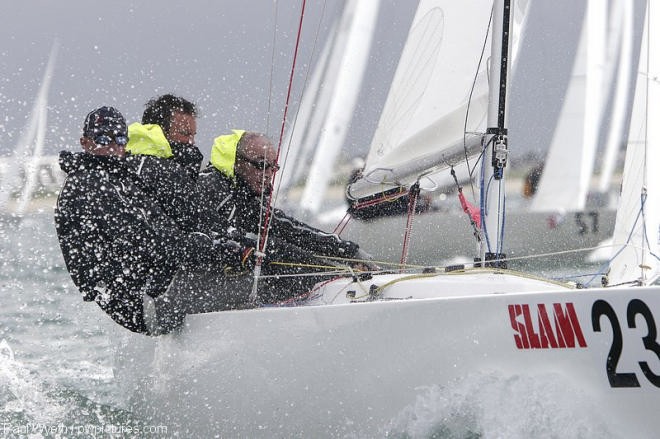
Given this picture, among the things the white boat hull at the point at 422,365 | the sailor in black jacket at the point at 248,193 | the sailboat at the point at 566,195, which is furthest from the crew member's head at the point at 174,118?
the sailboat at the point at 566,195

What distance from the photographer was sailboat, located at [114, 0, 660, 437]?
96.6 inches

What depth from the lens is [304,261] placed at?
3.56m

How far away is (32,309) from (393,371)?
4.64 metres

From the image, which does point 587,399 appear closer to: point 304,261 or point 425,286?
point 425,286

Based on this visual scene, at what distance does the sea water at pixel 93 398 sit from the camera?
258 centimetres

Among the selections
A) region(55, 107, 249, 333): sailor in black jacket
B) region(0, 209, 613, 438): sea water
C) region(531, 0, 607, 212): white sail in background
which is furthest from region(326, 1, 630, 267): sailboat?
region(55, 107, 249, 333): sailor in black jacket

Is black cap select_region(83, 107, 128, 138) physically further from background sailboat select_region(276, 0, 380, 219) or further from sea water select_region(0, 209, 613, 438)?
background sailboat select_region(276, 0, 380, 219)

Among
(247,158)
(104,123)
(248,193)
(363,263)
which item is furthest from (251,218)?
(104,123)

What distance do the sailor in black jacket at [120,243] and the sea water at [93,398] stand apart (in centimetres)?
48

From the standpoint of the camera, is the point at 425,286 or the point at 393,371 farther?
the point at 425,286

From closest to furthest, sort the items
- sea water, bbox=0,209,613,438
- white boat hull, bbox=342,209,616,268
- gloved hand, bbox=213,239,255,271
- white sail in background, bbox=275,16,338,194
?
sea water, bbox=0,209,613,438, gloved hand, bbox=213,239,255,271, white sail in background, bbox=275,16,338,194, white boat hull, bbox=342,209,616,268

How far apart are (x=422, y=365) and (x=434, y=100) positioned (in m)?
1.47

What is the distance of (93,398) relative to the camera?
394 centimetres

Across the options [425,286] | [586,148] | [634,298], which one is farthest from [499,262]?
[586,148]
